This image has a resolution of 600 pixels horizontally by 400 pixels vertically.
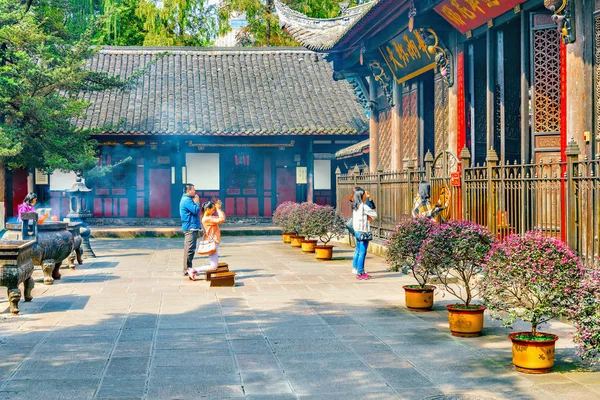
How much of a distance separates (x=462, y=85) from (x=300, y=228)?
4.93m

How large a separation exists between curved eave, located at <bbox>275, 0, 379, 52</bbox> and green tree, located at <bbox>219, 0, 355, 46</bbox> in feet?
42.5

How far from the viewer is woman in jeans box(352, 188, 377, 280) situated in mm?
11757

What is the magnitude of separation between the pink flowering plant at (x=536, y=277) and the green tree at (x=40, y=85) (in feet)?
38.5

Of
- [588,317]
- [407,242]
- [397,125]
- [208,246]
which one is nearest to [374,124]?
[397,125]

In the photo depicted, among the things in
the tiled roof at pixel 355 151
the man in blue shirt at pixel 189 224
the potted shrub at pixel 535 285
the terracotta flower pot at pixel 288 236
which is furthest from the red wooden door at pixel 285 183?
the potted shrub at pixel 535 285

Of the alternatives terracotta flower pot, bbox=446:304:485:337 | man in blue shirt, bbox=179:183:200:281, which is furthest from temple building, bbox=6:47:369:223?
terracotta flower pot, bbox=446:304:485:337

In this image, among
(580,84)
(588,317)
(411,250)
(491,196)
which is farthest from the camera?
(491,196)

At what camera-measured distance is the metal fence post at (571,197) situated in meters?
8.10

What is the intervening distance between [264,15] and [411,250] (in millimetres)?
27140

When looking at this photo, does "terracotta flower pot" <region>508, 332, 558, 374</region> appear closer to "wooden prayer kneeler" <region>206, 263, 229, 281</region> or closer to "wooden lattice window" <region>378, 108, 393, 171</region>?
"wooden prayer kneeler" <region>206, 263, 229, 281</region>

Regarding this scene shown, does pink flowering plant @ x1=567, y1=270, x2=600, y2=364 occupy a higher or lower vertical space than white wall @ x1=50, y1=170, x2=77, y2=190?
lower

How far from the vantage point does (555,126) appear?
11.4m

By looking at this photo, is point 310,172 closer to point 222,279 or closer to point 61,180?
point 61,180

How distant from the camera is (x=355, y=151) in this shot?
2288cm
